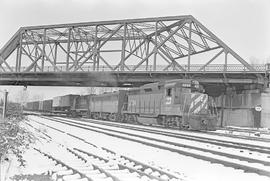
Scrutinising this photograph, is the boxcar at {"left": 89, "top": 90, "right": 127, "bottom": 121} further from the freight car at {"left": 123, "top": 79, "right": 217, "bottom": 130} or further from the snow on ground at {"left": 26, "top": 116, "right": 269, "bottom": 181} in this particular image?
the snow on ground at {"left": 26, "top": 116, "right": 269, "bottom": 181}

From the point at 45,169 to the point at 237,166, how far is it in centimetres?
498

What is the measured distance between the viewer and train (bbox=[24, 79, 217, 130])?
24.0 metres

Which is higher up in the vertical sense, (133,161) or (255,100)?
(255,100)

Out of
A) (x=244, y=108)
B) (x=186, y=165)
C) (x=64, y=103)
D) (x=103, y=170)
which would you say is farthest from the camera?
(x=64, y=103)

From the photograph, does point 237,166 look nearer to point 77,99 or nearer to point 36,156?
point 36,156

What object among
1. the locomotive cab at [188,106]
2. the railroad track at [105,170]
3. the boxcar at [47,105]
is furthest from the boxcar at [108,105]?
the boxcar at [47,105]

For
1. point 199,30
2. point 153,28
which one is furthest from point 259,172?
point 153,28

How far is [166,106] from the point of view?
26172 millimetres

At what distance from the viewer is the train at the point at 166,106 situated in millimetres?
23969

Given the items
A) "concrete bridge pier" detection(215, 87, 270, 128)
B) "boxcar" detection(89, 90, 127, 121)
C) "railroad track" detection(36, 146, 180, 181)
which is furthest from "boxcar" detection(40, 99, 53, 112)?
"railroad track" detection(36, 146, 180, 181)

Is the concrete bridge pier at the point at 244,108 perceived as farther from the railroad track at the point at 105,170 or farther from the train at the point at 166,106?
the railroad track at the point at 105,170

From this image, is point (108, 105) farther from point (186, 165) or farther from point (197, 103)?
point (186, 165)

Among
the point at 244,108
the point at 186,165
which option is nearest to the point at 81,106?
the point at 244,108

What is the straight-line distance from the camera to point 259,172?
918 centimetres
